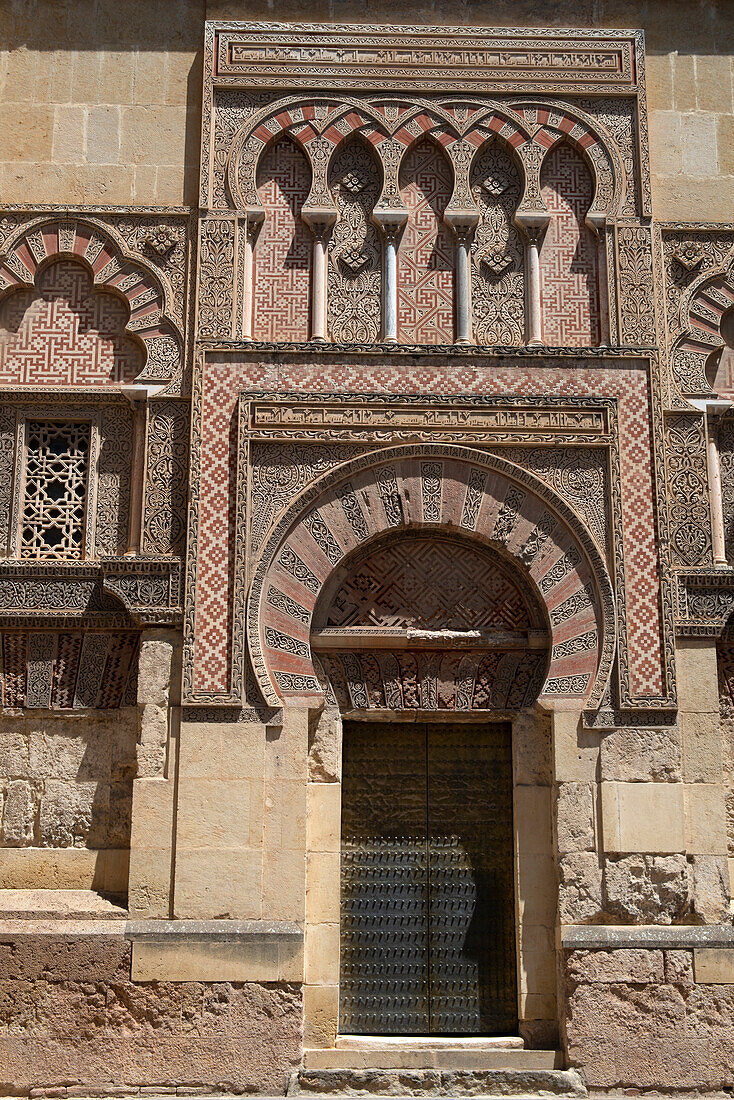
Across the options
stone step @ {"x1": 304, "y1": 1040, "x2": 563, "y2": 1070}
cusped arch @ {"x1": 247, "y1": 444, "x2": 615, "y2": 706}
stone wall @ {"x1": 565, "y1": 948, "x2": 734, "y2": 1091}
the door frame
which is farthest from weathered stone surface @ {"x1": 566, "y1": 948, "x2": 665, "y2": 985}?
cusped arch @ {"x1": 247, "y1": 444, "x2": 615, "y2": 706}

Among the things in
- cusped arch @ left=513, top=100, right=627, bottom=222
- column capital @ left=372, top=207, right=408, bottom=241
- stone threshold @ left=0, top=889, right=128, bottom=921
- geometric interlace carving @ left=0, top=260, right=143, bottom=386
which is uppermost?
cusped arch @ left=513, top=100, right=627, bottom=222

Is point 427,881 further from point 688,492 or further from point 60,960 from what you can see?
point 688,492

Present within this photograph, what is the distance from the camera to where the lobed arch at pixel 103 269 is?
738 cm

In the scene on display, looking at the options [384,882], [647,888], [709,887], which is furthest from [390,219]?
[709,887]

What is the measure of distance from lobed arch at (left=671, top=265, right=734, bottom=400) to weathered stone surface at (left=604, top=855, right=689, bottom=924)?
2.82 m

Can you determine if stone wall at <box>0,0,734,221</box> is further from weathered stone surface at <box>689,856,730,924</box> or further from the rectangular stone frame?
weathered stone surface at <box>689,856,730,924</box>

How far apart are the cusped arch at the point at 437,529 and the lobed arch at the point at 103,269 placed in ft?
4.58

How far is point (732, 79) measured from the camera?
310 inches

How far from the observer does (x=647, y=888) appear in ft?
21.6

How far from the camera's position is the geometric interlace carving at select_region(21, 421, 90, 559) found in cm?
728

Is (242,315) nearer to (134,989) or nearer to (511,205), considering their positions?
(511,205)

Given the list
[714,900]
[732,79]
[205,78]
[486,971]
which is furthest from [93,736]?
[732,79]

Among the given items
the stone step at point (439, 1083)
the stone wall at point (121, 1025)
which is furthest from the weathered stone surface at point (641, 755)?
the stone wall at point (121, 1025)

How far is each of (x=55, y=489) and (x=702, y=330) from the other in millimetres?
4097
